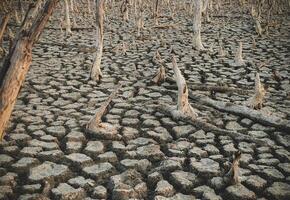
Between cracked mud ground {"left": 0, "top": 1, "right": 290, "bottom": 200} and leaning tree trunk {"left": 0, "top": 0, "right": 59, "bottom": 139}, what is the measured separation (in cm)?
64

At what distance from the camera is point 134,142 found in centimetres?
349

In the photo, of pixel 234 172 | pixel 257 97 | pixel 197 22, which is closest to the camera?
pixel 234 172

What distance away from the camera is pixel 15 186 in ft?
8.95

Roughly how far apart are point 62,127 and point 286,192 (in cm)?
212

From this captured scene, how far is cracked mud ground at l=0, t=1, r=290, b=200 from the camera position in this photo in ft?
9.07

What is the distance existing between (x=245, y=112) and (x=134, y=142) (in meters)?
1.34

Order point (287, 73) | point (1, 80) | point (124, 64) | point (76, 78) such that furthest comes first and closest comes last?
point (124, 64), point (287, 73), point (76, 78), point (1, 80)

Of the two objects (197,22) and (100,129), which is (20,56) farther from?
(197,22)

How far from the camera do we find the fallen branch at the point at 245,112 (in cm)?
379

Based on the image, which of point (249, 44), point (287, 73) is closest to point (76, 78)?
point (287, 73)

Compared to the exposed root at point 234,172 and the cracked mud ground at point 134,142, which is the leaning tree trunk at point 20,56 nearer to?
the cracked mud ground at point 134,142

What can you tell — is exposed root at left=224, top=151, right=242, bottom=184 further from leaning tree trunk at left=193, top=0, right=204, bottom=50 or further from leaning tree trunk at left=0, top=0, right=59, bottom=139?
leaning tree trunk at left=193, top=0, right=204, bottom=50

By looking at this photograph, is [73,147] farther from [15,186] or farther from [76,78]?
[76,78]

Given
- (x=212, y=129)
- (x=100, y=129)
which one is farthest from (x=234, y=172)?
(x=100, y=129)
